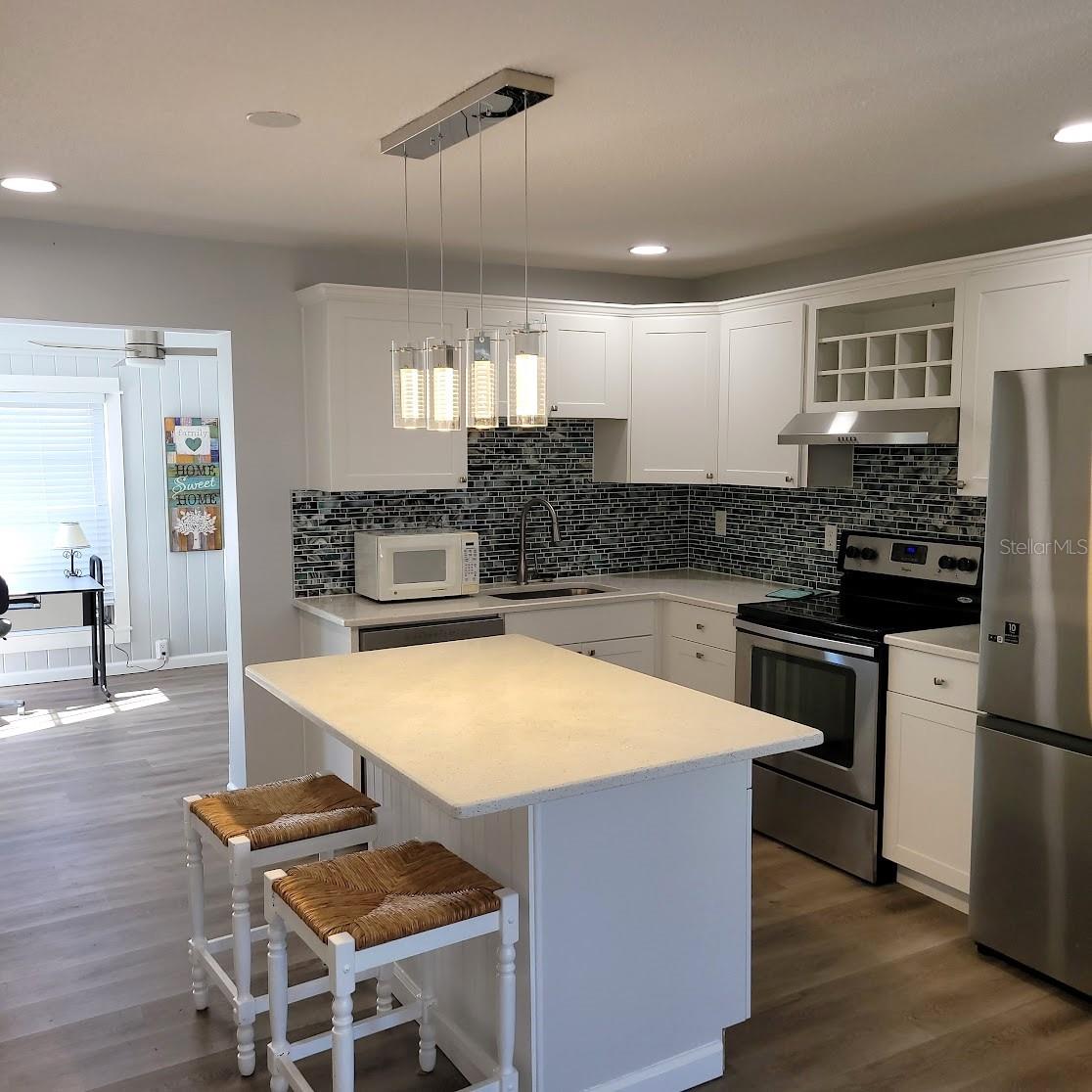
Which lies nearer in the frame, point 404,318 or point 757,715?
point 757,715

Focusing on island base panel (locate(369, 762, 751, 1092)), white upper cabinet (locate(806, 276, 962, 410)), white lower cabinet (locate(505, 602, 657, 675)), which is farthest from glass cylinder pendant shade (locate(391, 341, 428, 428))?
white upper cabinet (locate(806, 276, 962, 410))

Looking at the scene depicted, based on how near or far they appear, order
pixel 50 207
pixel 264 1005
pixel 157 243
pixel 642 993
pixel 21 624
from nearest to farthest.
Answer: pixel 642 993 < pixel 264 1005 < pixel 50 207 < pixel 157 243 < pixel 21 624

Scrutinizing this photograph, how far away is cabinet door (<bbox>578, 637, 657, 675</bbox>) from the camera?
457cm

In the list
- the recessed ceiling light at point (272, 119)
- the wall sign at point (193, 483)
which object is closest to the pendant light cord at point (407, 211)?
the recessed ceiling light at point (272, 119)

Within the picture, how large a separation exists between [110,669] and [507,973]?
569 cm

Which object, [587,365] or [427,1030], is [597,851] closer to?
[427,1030]

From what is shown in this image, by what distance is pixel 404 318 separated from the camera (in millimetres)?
4336

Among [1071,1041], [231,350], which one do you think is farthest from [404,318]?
[1071,1041]

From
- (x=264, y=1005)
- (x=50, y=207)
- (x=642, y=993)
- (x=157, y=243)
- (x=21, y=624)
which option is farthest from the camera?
(x=21, y=624)

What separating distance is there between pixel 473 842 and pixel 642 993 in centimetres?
53

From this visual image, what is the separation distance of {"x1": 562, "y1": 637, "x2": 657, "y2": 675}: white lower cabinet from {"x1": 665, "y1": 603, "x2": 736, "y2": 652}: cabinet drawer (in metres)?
0.13

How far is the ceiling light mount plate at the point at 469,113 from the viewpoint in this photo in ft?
7.73

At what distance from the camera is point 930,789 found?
3.46 meters

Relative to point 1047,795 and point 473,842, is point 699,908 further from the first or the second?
point 1047,795
